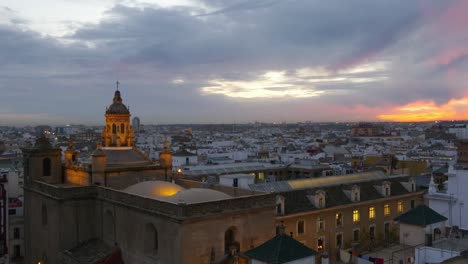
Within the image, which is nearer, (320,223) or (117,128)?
(320,223)

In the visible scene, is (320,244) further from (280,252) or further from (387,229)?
(280,252)

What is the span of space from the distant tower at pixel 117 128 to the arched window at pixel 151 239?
12.4m

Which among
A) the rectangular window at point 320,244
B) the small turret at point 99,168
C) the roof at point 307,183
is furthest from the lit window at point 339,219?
the small turret at point 99,168

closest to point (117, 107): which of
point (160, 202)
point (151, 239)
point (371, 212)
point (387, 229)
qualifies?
point (151, 239)

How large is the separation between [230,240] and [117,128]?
15919mm

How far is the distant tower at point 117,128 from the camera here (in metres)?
42.3

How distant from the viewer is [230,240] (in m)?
31.6

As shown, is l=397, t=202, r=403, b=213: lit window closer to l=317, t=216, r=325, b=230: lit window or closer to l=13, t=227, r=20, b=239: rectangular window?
l=317, t=216, r=325, b=230: lit window

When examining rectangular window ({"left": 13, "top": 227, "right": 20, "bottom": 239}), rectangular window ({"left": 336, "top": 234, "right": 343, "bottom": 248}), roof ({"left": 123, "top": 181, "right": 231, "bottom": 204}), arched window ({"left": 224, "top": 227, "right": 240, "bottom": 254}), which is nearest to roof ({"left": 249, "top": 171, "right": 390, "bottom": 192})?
rectangular window ({"left": 336, "top": 234, "right": 343, "bottom": 248})

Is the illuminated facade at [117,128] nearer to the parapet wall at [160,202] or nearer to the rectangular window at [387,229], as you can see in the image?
the parapet wall at [160,202]

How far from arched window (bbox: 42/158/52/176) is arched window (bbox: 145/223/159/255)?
51.5ft

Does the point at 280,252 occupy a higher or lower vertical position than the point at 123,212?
lower

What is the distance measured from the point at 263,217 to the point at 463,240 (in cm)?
1230

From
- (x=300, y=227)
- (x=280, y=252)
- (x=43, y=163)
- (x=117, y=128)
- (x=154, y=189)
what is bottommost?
(x=300, y=227)
